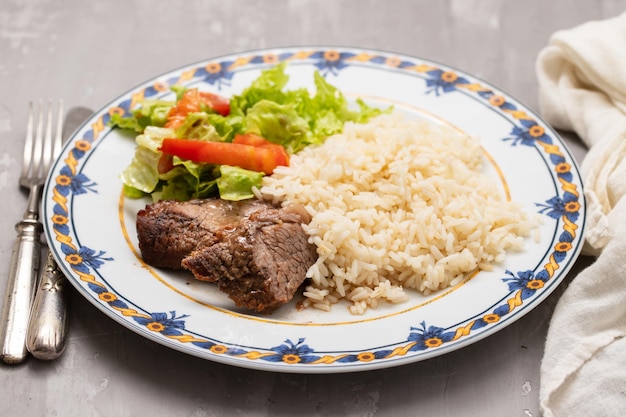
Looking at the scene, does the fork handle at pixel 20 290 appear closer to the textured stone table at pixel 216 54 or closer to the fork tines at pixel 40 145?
the textured stone table at pixel 216 54

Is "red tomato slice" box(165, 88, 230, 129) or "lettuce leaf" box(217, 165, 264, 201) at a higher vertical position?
"red tomato slice" box(165, 88, 230, 129)

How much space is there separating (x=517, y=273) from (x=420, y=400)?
1031 millimetres

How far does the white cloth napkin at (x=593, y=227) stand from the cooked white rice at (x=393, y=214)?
54cm

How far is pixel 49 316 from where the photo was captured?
4.93 m

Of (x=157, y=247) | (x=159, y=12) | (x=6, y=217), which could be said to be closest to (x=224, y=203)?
(x=157, y=247)

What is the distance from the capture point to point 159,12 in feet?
28.4

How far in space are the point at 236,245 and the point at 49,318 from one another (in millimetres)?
1187

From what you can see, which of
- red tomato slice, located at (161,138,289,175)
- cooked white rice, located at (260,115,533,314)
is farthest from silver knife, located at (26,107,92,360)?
cooked white rice, located at (260,115,533,314)

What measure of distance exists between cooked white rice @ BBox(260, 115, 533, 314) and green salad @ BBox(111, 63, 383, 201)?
0.23 m

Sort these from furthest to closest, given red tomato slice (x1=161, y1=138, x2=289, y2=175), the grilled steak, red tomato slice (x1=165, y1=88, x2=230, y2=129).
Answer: red tomato slice (x1=165, y1=88, x2=230, y2=129) → red tomato slice (x1=161, y1=138, x2=289, y2=175) → the grilled steak

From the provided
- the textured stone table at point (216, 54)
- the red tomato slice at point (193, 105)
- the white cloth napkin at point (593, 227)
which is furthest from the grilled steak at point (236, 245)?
the white cloth napkin at point (593, 227)

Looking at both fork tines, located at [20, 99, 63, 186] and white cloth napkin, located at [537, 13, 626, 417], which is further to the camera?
fork tines, located at [20, 99, 63, 186]

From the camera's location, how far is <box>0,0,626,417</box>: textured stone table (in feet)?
15.3

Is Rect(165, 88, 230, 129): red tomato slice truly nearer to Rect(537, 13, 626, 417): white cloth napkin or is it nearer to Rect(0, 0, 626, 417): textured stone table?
Rect(0, 0, 626, 417): textured stone table
